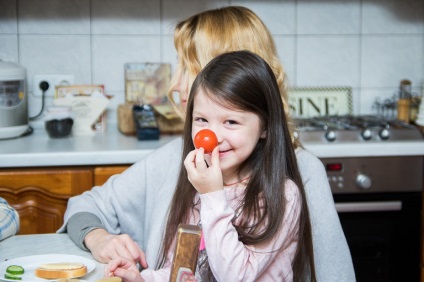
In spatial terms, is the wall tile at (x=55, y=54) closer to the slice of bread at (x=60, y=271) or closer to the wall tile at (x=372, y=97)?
the wall tile at (x=372, y=97)

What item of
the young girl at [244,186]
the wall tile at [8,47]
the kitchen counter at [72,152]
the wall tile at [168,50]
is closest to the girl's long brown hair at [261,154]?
the young girl at [244,186]

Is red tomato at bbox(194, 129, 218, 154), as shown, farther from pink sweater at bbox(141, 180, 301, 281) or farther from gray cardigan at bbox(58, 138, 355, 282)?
gray cardigan at bbox(58, 138, 355, 282)

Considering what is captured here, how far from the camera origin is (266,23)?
2.90 m

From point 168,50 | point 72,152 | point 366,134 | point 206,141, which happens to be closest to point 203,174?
point 206,141

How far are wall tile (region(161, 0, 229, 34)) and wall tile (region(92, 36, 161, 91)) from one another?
89mm

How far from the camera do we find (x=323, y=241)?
1439mm

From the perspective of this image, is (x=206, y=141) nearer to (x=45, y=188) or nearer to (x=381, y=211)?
(x=45, y=188)

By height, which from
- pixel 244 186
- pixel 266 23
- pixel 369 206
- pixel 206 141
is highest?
pixel 266 23

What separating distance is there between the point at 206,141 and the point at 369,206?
1.40 m

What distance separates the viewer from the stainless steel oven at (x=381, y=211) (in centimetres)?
241

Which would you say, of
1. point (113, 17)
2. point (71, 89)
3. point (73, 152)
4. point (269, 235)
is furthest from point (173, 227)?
point (113, 17)

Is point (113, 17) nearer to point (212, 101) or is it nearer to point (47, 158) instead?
point (47, 158)

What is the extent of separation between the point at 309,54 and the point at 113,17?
0.85 meters

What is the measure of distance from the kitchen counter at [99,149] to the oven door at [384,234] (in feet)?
0.54
